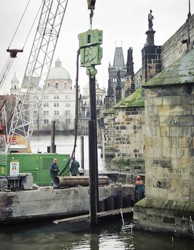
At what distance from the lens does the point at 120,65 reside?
151 meters

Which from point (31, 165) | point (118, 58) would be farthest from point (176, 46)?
point (118, 58)

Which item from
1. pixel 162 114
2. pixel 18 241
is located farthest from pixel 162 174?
pixel 18 241

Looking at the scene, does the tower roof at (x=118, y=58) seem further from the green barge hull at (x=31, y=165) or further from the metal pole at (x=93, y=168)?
the metal pole at (x=93, y=168)

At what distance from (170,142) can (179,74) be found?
1.92 metres

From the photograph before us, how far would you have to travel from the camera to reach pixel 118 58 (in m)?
152

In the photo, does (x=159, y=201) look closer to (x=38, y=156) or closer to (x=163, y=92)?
(x=163, y=92)

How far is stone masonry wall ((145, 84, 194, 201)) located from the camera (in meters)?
12.9

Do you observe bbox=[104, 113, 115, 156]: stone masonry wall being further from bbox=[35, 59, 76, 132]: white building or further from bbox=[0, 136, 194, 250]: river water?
bbox=[35, 59, 76, 132]: white building

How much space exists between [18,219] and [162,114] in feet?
20.3

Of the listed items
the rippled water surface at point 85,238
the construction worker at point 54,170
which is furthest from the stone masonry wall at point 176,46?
the rippled water surface at point 85,238

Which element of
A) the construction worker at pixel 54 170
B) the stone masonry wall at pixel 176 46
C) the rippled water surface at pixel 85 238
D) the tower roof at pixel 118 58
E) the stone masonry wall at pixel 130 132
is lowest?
the rippled water surface at pixel 85 238

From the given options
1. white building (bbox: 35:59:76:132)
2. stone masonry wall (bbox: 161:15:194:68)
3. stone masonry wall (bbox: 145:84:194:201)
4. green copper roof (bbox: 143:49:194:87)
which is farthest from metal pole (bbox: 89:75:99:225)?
white building (bbox: 35:59:76:132)

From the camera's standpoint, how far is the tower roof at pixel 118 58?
152 meters

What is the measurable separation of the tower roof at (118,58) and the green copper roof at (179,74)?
454 ft
